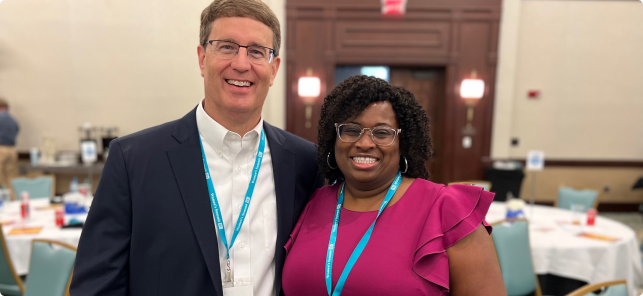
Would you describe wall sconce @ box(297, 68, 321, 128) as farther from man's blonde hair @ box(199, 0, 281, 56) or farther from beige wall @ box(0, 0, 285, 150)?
man's blonde hair @ box(199, 0, 281, 56)

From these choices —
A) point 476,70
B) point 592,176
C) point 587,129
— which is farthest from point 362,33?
point 592,176

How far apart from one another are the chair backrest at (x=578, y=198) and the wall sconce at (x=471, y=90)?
2.14 m

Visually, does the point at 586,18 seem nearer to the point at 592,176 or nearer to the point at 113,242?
the point at 592,176

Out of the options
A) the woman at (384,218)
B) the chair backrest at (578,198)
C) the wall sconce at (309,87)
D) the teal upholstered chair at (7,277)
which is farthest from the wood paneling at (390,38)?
the woman at (384,218)

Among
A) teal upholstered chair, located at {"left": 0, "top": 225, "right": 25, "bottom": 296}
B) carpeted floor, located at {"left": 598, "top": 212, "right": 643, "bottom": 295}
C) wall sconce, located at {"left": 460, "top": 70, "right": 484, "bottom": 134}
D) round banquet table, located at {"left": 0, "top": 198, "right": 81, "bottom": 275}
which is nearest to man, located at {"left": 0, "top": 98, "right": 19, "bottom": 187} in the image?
round banquet table, located at {"left": 0, "top": 198, "right": 81, "bottom": 275}

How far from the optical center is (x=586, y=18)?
6164 millimetres

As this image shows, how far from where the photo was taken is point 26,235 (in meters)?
2.89

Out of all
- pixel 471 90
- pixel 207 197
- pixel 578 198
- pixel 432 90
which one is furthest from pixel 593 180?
pixel 207 197

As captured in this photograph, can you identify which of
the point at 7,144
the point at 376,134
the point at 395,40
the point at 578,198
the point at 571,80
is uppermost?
the point at 395,40

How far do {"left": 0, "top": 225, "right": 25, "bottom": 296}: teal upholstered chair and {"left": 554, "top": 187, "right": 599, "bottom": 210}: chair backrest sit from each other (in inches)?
195

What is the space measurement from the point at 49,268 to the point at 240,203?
1.49m

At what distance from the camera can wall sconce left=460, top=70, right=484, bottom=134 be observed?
6.03 meters

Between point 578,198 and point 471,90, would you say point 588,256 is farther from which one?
point 471,90

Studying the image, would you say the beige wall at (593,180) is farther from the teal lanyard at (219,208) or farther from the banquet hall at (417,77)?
the teal lanyard at (219,208)
